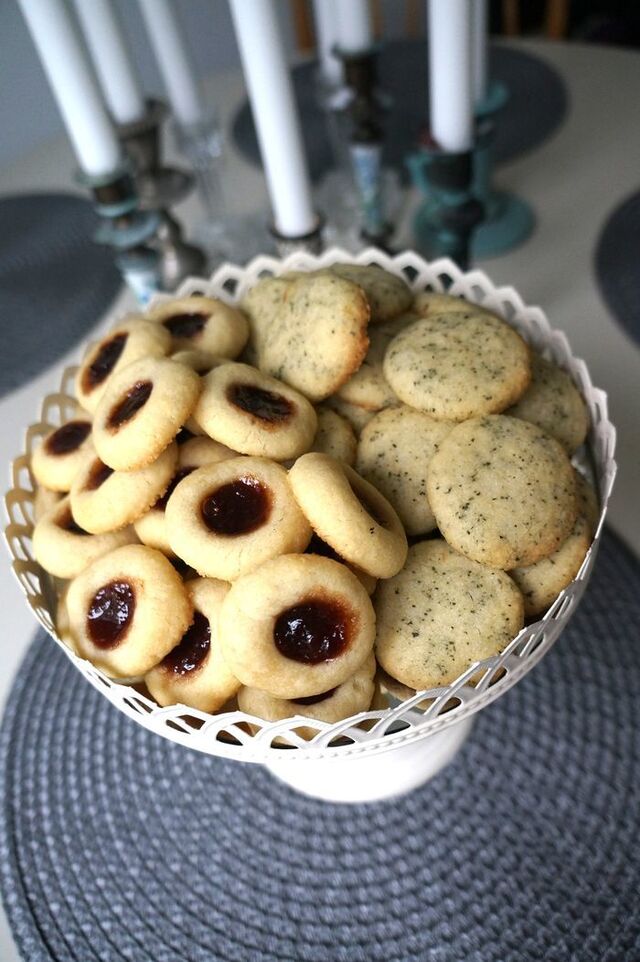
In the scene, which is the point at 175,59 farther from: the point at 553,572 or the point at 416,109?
the point at 553,572

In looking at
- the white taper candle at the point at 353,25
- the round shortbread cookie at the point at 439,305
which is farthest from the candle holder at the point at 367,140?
the round shortbread cookie at the point at 439,305

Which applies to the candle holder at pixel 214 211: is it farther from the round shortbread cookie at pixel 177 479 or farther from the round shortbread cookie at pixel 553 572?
the round shortbread cookie at pixel 553 572

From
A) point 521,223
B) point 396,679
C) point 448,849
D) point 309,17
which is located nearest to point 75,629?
point 396,679

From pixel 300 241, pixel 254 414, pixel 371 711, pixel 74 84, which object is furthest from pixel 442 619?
pixel 74 84

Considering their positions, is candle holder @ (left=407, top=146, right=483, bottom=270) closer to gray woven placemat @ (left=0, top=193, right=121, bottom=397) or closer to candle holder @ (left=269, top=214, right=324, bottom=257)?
candle holder @ (left=269, top=214, right=324, bottom=257)

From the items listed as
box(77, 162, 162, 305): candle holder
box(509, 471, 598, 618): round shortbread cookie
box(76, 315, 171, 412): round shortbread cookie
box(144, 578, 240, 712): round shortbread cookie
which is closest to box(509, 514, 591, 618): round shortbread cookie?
box(509, 471, 598, 618): round shortbread cookie

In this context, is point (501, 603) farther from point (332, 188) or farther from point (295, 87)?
point (295, 87)
